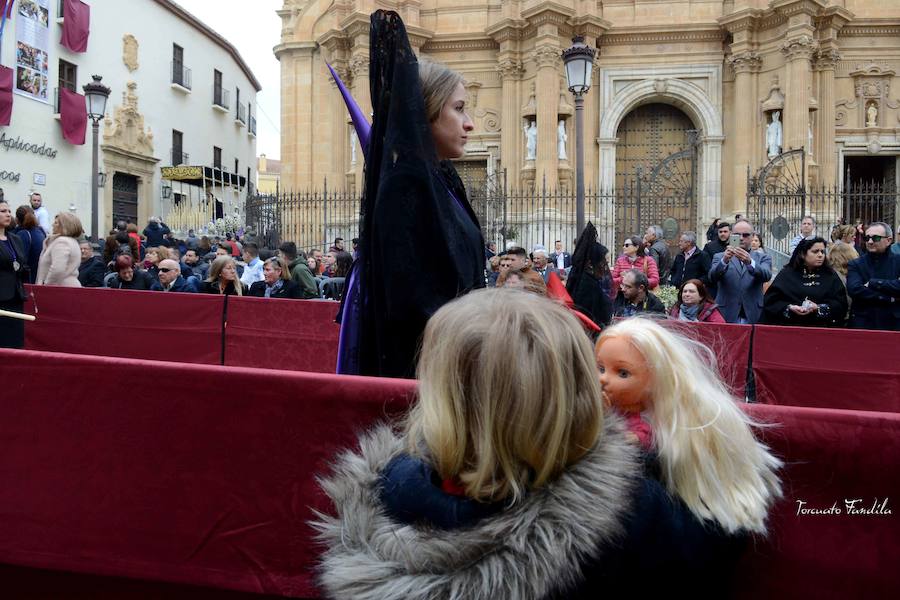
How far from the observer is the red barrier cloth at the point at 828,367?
6.12m

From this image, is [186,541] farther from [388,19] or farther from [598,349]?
[388,19]

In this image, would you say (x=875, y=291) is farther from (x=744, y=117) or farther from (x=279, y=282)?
(x=744, y=117)

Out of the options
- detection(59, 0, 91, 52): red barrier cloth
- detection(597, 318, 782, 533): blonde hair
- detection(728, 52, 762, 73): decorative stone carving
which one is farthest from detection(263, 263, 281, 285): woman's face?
detection(59, 0, 91, 52): red barrier cloth

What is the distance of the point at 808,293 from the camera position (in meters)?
7.33

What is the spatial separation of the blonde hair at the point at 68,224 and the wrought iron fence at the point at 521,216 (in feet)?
35.6

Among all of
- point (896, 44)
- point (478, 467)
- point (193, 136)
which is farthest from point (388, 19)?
point (193, 136)

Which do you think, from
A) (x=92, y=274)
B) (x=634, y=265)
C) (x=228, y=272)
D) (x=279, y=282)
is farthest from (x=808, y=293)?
(x=92, y=274)

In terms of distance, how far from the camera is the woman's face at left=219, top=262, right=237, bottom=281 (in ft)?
29.0

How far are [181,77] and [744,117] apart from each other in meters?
22.5

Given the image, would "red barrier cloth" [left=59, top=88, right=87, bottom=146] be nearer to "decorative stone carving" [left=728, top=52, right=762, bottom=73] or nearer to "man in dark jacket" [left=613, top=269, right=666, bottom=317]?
"decorative stone carving" [left=728, top=52, right=762, bottom=73]

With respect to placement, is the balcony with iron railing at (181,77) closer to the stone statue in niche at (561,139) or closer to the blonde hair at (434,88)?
the stone statue in niche at (561,139)

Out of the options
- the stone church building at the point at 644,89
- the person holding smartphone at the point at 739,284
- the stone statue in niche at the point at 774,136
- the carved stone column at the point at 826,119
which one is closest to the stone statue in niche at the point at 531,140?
the stone church building at the point at 644,89

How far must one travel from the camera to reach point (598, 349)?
1.89 m

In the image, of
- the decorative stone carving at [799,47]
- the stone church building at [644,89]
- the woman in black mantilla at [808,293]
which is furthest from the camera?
the stone church building at [644,89]
